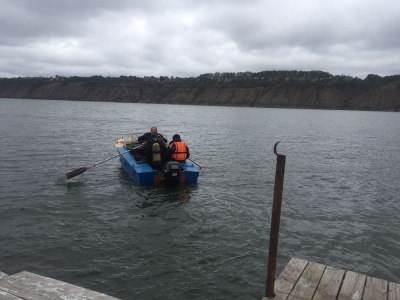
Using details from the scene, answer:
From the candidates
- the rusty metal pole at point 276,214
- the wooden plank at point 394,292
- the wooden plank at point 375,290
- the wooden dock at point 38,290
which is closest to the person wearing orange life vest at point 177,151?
the rusty metal pole at point 276,214

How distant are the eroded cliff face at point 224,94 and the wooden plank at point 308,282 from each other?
432ft

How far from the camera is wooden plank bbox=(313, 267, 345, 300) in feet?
16.5

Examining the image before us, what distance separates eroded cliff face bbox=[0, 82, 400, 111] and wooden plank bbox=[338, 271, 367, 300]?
131723 mm

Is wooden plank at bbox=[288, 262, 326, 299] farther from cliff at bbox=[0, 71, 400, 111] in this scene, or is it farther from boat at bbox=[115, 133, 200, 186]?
cliff at bbox=[0, 71, 400, 111]

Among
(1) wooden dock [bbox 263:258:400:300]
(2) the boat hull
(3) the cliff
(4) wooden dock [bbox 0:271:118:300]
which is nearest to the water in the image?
(2) the boat hull

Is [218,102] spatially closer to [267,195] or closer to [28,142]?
[28,142]

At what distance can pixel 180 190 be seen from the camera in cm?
1257

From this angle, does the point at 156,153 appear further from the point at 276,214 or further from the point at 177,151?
the point at 276,214

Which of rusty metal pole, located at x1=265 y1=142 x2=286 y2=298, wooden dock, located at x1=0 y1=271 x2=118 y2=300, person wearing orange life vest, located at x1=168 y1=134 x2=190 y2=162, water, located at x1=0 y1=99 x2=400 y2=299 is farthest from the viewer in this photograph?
person wearing orange life vest, located at x1=168 y1=134 x2=190 y2=162

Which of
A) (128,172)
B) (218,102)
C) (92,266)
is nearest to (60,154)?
(128,172)

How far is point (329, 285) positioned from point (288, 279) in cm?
59

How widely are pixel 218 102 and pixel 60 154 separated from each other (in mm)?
127530

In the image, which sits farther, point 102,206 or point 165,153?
point 165,153

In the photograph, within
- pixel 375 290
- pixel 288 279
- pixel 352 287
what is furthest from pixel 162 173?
pixel 375 290
